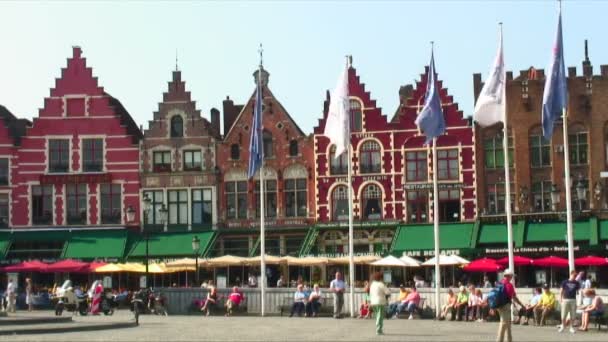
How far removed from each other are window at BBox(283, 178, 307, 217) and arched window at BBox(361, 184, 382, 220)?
337 centimetres

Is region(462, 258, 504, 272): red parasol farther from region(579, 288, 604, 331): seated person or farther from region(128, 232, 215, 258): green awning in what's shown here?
region(579, 288, 604, 331): seated person

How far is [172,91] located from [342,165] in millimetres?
10645

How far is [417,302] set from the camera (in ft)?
137

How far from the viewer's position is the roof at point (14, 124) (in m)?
67.8

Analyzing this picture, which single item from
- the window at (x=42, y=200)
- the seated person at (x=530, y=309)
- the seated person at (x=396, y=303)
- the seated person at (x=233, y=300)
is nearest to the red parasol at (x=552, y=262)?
the seated person at (x=396, y=303)

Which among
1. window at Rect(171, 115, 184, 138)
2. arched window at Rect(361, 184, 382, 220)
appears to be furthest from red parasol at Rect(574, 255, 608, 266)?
window at Rect(171, 115, 184, 138)

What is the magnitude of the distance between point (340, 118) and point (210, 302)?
9.43 m

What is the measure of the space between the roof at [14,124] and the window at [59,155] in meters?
2.09

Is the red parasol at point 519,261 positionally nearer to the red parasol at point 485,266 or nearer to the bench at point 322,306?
the red parasol at point 485,266

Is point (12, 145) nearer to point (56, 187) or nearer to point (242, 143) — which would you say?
point (56, 187)

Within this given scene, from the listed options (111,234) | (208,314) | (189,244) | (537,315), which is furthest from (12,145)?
(537,315)

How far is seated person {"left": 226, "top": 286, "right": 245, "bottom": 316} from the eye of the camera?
4581 cm

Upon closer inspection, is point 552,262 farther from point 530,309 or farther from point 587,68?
point 530,309

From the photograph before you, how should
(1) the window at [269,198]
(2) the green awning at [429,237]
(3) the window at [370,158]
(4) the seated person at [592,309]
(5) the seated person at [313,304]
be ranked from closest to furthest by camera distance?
(4) the seated person at [592,309] < (5) the seated person at [313,304] < (2) the green awning at [429,237] < (3) the window at [370,158] < (1) the window at [269,198]
